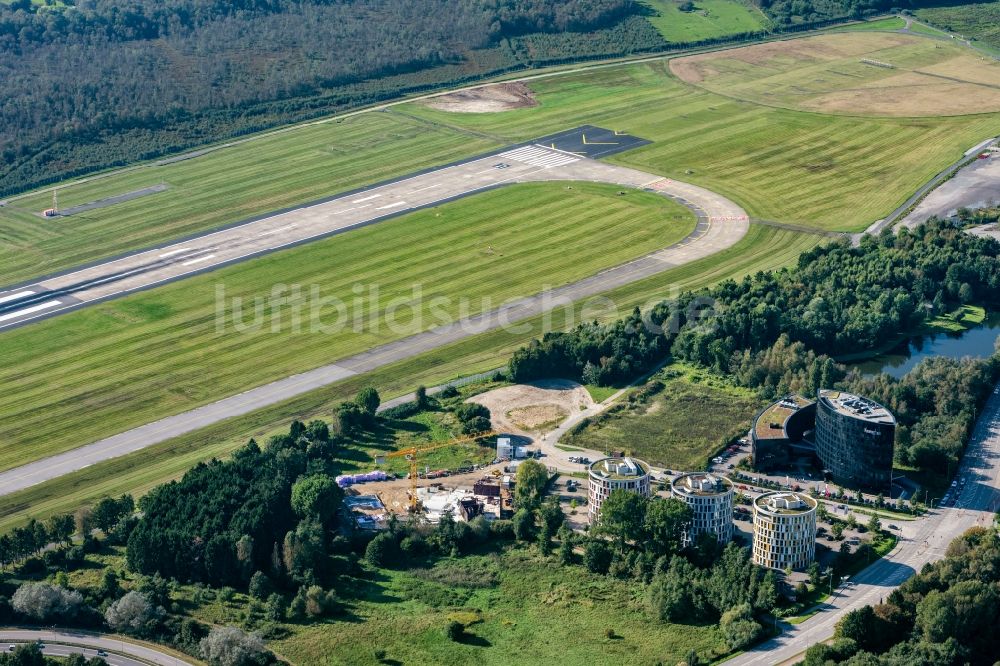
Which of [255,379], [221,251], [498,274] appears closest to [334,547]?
[255,379]

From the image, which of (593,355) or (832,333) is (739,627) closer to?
(593,355)

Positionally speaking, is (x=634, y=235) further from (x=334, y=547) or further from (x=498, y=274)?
(x=334, y=547)

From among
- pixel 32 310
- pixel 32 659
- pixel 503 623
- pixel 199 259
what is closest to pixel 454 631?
pixel 503 623

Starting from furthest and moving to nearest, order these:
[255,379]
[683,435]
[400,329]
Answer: [400,329], [255,379], [683,435]

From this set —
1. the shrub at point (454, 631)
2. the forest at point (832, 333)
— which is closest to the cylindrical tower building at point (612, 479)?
the shrub at point (454, 631)

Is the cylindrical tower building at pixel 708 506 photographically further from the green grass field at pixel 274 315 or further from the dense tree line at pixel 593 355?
the green grass field at pixel 274 315

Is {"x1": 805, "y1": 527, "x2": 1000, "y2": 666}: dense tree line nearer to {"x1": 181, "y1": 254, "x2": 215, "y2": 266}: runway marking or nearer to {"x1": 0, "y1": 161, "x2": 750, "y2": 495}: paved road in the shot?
{"x1": 0, "y1": 161, "x2": 750, "y2": 495}: paved road

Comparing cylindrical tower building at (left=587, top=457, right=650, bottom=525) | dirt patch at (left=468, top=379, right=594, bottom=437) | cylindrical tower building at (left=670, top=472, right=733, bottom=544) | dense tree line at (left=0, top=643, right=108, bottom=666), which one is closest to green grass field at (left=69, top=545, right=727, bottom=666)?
cylindrical tower building at (left=587, top=457, right=650, bottom=525)
